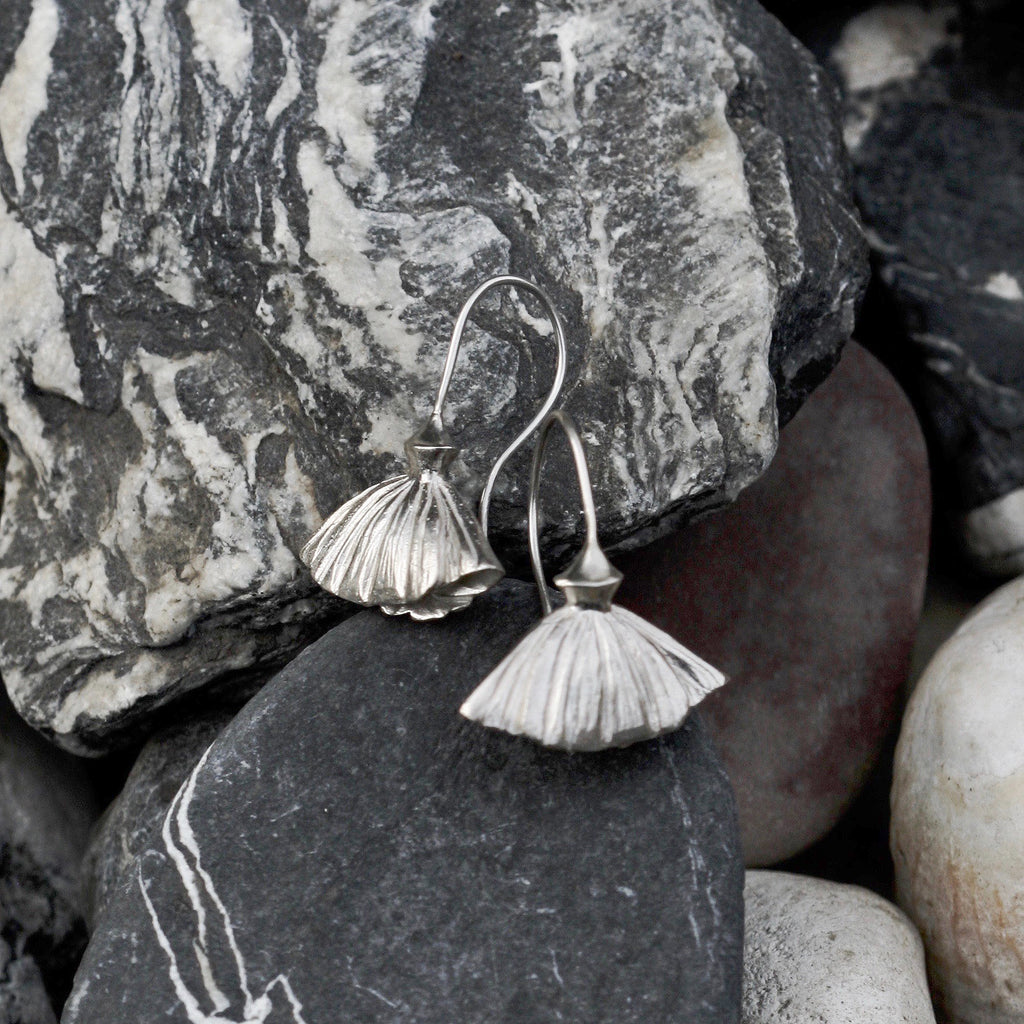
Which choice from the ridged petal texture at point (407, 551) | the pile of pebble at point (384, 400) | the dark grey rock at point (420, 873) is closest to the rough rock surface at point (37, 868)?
the pile of pebble at point (384, 400)

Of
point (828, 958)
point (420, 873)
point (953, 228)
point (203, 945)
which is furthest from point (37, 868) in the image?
point (953, 228)

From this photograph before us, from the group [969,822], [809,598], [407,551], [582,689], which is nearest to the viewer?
[582,689]

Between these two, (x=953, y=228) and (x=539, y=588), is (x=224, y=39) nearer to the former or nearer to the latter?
(x=539, y=588)

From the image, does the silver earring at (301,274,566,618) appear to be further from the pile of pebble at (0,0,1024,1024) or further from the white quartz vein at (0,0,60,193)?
the white quartz vein at (0,0,60,193)

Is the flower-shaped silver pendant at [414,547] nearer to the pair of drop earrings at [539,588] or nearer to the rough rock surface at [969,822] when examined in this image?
the pair of drop earrings at [539,588]

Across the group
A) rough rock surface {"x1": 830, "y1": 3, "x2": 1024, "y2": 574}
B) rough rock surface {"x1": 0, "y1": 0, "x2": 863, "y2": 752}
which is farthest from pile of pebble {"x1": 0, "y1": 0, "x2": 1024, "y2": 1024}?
rough rock surface {"x1": 830, "y1": 3, "x2": 1024, "y2": 574}

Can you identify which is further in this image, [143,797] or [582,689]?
[143,797]

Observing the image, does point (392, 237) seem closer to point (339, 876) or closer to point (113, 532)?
point (113, 532)
